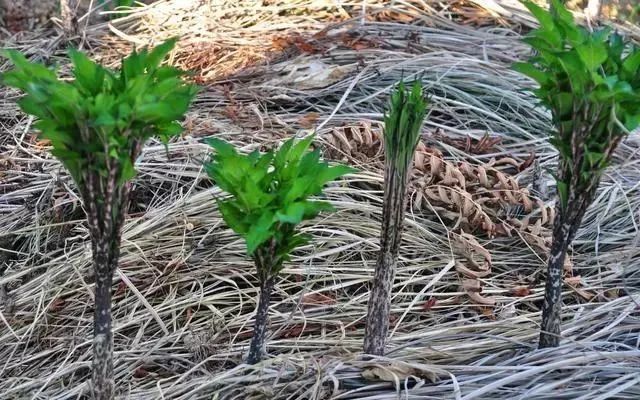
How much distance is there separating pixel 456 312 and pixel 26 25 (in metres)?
2.83

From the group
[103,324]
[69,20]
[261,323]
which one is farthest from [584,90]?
[69,20]

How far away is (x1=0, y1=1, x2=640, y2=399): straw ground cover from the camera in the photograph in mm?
1291

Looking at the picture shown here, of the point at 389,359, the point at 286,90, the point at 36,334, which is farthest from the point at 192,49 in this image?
the point at 389,359

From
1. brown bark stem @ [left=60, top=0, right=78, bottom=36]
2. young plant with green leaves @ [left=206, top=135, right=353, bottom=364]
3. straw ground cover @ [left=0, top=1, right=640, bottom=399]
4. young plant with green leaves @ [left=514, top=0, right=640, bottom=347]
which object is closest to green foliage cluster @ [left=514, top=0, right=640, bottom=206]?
young plant with green leaves @ [left=514, top=0, right=640, bottom=347]

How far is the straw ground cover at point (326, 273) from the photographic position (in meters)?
1.29

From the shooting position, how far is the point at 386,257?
49.1 inches

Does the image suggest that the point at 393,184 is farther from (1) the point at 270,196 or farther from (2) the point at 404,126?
(1) the point at 270,196

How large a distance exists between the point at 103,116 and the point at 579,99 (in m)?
0.69

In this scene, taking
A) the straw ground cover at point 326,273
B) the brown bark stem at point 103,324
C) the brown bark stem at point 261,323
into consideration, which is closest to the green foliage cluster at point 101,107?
the brown bark stem at point 103,324

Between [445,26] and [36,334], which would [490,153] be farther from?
[36,334]

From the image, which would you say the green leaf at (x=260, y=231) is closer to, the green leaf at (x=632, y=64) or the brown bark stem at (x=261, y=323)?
the brown bark stem at (x=261, y=323)

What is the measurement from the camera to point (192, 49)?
9.16 ft

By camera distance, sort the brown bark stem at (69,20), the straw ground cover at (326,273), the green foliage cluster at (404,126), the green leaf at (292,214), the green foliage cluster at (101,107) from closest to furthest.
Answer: the green foliage cluster at (101,107), the green leaf at (292,214), the green foliage cluster at (404,126), the straw ground cover at (326,273), the brown bark stem at (69,20)

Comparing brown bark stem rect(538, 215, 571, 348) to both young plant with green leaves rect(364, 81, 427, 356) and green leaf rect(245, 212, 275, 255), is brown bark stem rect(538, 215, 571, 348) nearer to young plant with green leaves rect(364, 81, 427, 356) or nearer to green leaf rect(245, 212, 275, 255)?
young plant with green leaves rect(364, 81, 427, 356)
